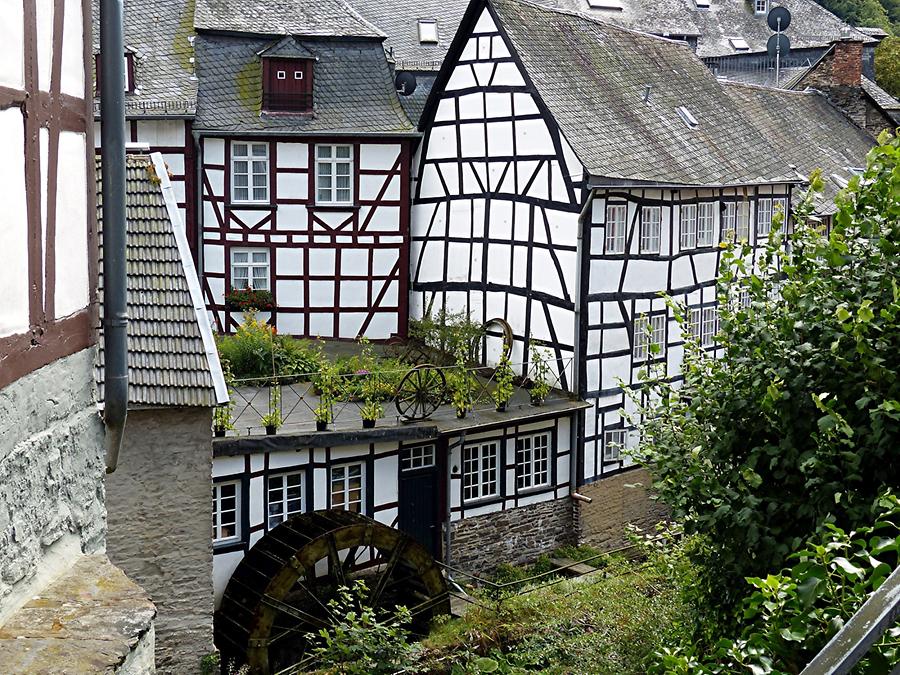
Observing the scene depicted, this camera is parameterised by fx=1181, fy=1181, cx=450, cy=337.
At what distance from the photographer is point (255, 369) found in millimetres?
18875

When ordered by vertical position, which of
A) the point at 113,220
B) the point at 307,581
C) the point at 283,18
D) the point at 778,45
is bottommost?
the point at 307,581

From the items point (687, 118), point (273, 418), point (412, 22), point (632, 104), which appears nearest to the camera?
point (273, 418)

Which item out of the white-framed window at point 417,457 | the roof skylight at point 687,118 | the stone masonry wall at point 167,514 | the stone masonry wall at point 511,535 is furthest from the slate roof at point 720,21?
the stone masonry wall at point 167,514

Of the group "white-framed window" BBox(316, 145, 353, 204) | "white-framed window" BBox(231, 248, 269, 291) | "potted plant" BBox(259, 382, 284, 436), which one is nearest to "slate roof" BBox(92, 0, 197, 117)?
"white-framed window" BBox(316, 145, 353, 204)

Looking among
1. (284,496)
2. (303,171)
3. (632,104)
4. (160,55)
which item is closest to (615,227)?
(632,104)

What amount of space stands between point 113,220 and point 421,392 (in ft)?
42.1

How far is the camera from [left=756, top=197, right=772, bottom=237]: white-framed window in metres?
23.2

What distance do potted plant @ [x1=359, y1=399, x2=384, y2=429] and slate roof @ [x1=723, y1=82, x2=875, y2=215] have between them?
485 inches

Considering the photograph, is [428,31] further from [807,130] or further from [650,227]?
[650,227]

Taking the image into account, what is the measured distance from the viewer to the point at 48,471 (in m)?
4.18

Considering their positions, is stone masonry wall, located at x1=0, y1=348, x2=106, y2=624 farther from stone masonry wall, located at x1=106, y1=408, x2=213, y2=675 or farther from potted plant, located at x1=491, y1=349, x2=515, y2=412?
potted plant, located at x1=491, y1=349, x2=515, y2=412

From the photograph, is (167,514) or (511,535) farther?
(511,535)

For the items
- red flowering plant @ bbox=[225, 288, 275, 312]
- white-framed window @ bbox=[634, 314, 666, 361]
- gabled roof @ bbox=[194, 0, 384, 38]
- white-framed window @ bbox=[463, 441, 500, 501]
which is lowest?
white-framed window @ bbox=[463, 441, 500, 501]

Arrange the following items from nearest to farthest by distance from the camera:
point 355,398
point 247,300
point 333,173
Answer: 1. point 355,398
2. point 247,300
3. point 333,173
